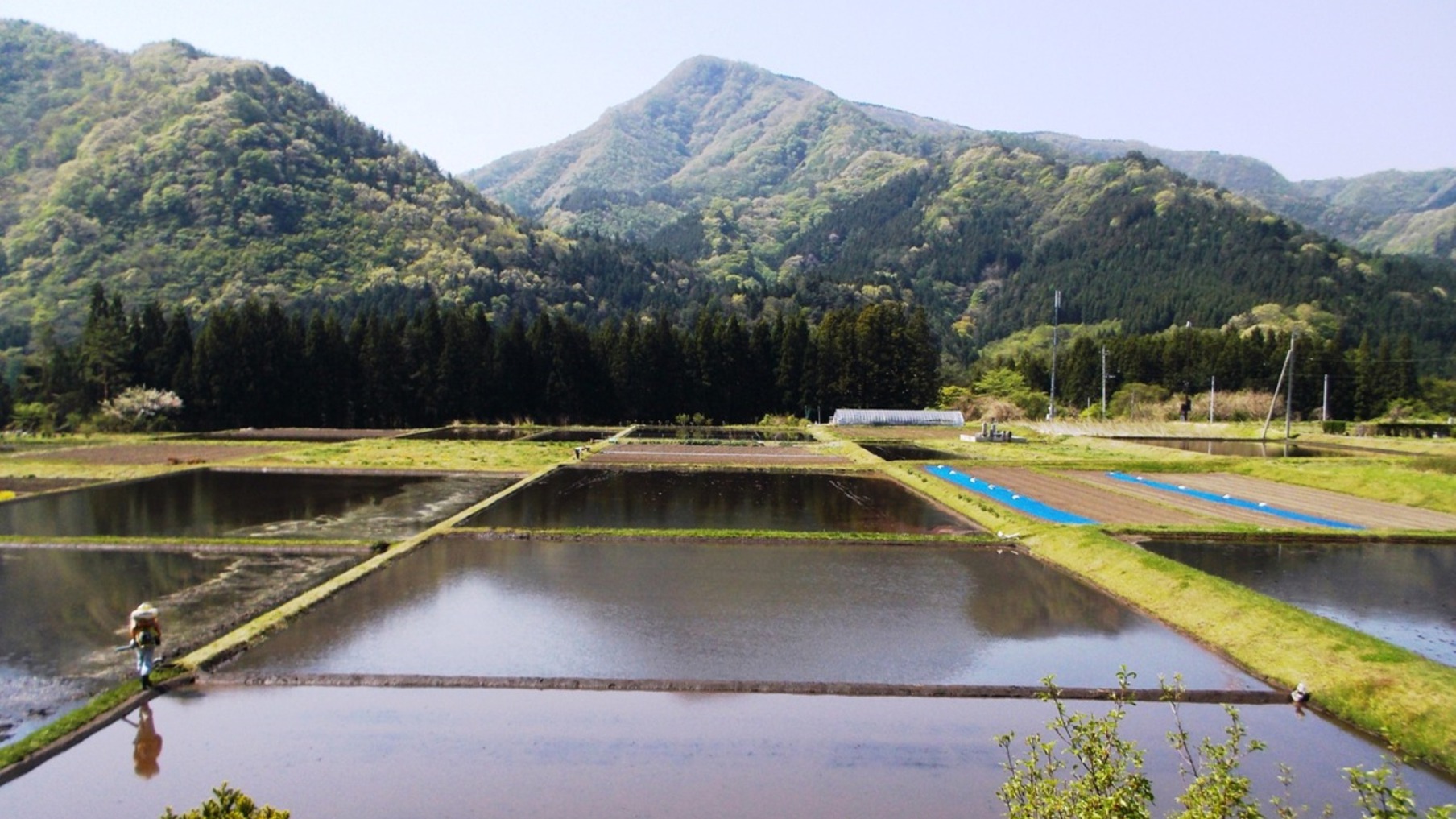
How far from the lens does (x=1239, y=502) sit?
31250mm

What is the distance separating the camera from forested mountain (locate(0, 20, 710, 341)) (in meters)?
108

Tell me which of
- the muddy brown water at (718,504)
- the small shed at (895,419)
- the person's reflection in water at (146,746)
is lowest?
the person's reflection in water at (146,746)

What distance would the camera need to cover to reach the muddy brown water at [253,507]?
24.0m

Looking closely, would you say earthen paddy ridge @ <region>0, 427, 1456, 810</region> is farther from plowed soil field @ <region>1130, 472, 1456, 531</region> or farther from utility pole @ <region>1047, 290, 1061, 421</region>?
utility pole @ <region>1047, 290, 1061, 421</region>

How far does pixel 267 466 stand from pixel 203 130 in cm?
12155

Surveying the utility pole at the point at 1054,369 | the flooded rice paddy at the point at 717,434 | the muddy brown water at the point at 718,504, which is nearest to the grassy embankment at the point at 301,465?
the muddy brown water at the point at 718,504

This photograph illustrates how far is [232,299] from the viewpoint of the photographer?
103188 mm

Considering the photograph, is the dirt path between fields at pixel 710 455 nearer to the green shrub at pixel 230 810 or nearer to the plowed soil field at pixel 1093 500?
the plowed soil field at pixel 1093 500

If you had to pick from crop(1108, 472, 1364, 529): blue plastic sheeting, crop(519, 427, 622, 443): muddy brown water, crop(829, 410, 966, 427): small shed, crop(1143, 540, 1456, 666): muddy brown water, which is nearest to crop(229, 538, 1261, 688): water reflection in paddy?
crop(1143, 540, 1456, 666): muddy brown water

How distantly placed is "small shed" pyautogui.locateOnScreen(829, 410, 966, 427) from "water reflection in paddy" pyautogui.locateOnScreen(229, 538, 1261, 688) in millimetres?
46701

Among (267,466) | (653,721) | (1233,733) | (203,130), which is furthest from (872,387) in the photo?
(203,130)

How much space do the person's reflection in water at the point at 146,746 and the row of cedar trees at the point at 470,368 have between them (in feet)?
188

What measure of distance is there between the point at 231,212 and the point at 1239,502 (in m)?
Answer: 129

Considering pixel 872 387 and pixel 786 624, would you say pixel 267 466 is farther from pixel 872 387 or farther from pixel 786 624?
pixel 872 387
